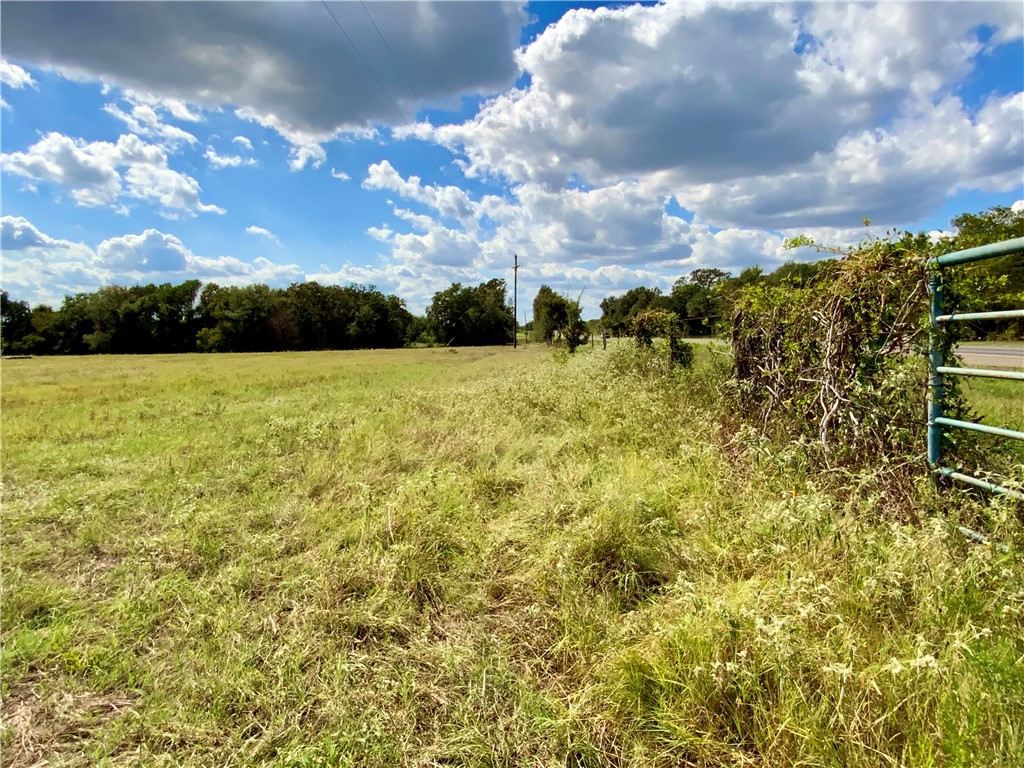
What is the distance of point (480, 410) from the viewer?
795 cm

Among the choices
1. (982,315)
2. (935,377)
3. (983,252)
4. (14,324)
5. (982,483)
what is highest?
(14,324)

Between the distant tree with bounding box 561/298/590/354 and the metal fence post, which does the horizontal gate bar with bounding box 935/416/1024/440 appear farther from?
the distant tree with bounding box 561/298/590/354

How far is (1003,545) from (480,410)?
6.41 meters

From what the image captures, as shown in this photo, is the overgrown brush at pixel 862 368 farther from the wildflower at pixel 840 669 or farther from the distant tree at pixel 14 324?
the distant tree at pixel 14 324

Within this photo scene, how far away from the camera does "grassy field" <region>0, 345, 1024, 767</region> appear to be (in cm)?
182

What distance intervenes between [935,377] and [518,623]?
2.90m

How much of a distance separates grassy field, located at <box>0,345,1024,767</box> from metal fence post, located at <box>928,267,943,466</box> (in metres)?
0.38

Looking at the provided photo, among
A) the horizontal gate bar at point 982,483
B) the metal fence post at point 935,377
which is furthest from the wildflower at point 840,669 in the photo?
the metal fence post at point 935,377

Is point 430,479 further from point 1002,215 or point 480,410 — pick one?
point 1002,215

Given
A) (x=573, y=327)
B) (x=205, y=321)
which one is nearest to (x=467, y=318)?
(x=205, y=321)

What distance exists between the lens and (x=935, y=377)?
9.69 ft

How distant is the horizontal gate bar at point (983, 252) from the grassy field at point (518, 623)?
1.29 metres

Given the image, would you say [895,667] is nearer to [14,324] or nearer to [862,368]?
[862,368]

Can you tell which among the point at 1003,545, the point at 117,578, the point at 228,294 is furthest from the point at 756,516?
the point at 228,294
